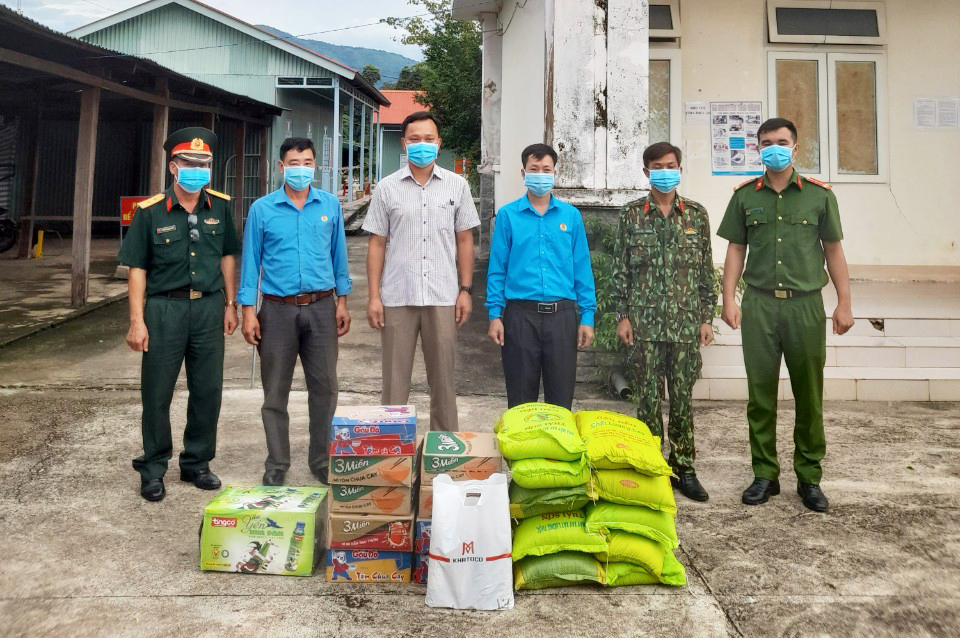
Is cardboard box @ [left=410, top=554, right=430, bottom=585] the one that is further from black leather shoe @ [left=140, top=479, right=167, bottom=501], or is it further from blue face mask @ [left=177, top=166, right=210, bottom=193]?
blue face mask @ [left=177, top=166, right=210, bottom=193]

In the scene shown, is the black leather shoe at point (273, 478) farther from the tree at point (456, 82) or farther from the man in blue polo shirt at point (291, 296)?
the tree at point (456, 82)

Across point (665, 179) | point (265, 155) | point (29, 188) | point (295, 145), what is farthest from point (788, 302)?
point (265, 155)

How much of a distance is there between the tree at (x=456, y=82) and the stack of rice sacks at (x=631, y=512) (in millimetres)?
19251

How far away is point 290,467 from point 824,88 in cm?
682

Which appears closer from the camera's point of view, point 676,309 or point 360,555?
point 360,555

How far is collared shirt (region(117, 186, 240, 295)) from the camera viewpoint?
13.1 feet

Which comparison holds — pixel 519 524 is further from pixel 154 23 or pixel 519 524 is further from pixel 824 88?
pixel 154 23

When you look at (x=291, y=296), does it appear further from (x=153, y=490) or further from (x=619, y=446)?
(x=619, y=446)

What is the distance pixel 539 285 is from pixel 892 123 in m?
6.20

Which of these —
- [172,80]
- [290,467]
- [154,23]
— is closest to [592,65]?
[290,467]

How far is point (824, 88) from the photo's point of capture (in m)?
8.31

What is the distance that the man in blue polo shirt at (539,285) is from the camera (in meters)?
4.05

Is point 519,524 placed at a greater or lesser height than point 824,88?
lesser

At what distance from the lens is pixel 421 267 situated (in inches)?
161
